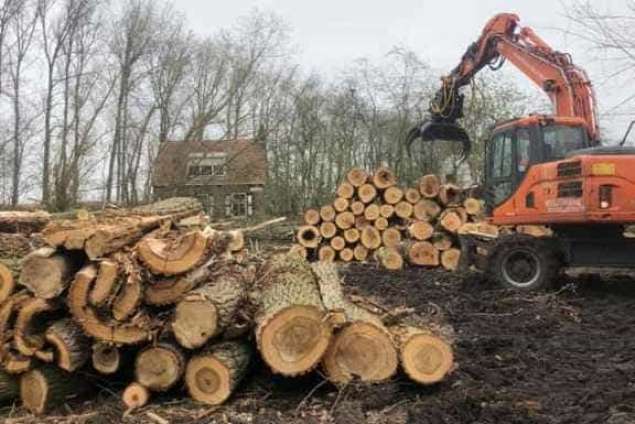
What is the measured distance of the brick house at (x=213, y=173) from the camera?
26953mm

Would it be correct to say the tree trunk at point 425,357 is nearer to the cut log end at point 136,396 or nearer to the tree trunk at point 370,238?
the cut log end at point 136,396

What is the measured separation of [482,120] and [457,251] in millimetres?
13762

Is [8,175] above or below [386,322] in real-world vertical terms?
above

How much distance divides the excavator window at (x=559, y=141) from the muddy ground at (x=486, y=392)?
3.07m

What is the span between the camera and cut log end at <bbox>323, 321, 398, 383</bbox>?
15.8ft

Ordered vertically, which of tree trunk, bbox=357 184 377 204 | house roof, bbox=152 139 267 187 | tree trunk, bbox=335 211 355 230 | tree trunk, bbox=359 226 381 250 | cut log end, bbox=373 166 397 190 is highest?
house roof, bbox=152 139 267 187

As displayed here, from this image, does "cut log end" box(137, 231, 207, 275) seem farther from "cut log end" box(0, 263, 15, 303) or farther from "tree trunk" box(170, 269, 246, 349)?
"cut log end" box(0, 263, 15, 303)

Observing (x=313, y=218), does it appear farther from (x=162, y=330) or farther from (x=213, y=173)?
(x=213, y=173)

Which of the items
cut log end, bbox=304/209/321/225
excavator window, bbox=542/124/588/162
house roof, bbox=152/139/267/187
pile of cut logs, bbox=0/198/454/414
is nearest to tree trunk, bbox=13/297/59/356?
pile of cut logs, bbox=0/198/454/414

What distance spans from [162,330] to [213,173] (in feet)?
78.4

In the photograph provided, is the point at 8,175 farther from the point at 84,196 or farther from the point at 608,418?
the point at 608,418

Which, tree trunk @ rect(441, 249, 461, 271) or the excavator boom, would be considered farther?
tree trunk @ rect(441, 249, 461, 271)

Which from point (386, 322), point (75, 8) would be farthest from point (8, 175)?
point (386, 322)

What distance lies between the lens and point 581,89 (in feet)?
35.8
